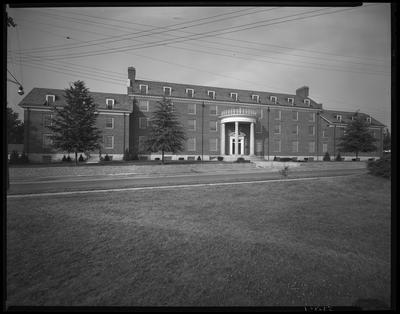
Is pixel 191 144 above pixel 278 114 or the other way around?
the other way around

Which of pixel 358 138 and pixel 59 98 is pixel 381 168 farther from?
pixel 59 98

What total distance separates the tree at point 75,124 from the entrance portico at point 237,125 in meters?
21.9

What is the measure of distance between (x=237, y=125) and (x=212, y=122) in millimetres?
4909

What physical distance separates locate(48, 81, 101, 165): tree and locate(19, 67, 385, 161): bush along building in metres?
7.24

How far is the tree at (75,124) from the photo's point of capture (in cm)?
1673

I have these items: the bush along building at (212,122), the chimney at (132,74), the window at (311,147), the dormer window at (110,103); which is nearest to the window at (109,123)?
the bush along building at (212,122)

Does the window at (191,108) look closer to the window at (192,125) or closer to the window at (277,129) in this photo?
the window at (192,125)

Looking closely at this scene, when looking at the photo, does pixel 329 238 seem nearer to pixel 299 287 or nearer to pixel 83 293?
pixel 299 287

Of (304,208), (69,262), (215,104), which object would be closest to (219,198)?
(304,208)

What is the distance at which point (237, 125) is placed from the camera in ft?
110

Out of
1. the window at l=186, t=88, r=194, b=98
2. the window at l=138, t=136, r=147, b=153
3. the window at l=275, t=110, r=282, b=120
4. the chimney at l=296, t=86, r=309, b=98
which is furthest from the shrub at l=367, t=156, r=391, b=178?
the chimney at l=296, t=86, r=309, b=98

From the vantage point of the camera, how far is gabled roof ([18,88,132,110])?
24.7m

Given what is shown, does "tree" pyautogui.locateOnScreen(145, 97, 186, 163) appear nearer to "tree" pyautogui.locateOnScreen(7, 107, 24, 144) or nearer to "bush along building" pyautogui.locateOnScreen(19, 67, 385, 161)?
"bush along building" pyautogui.locateOnScreen(19, 67, 385, 161)

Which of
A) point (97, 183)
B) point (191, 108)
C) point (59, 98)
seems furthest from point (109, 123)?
point (97, 183)
